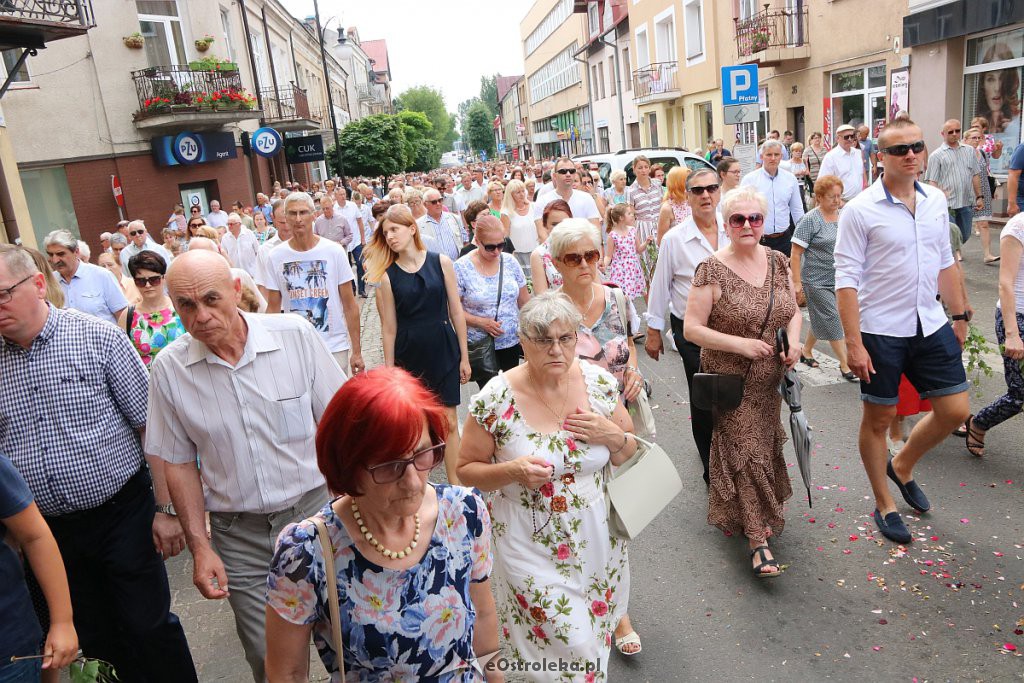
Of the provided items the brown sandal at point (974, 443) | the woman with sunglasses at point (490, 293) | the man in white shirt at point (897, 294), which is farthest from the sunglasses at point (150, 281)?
the brown sandal at point (974, 443)

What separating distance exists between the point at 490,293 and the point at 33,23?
8.22 metres

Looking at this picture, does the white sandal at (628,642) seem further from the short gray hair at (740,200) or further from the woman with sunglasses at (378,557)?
the short gray hair at (740,200)

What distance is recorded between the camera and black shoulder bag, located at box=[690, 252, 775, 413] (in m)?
4.04

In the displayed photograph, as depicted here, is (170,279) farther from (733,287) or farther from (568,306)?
(733,287)

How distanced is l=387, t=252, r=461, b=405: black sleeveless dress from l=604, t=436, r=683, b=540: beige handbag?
2248 millimetres

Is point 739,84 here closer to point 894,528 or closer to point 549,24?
point 894,528

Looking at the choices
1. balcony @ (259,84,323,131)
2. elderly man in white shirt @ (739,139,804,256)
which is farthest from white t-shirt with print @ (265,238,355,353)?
balcony @ (259,84,323,131)

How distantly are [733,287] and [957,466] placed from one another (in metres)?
2.27

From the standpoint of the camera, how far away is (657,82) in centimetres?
3394

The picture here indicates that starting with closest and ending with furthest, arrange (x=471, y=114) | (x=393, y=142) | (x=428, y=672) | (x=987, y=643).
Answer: (x=428, y=672) < (x=987, y=643) < (x=393, y=142) < (x=471, y=114)

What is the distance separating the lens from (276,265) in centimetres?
576

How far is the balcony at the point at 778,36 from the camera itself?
21891mm

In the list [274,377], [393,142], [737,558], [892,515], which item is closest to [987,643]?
[892,515]

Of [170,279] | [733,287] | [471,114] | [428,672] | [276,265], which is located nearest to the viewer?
[428,672]
